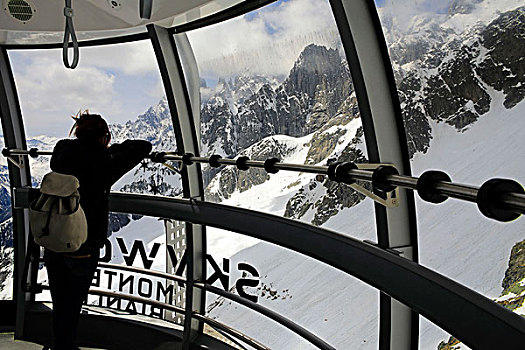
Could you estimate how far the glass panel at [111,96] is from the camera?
3.77 meters

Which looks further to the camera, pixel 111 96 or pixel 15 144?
pixel 15 144

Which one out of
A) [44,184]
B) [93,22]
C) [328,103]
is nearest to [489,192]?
[328,103]

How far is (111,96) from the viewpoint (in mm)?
3982

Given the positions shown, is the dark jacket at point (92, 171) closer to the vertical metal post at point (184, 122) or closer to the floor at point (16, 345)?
the vertical metal post at point (184, 122)

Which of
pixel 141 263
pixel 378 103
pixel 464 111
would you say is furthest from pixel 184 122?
pixel 464 111

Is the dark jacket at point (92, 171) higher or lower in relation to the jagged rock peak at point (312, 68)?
lower

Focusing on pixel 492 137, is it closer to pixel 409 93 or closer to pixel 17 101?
pixel 409 93

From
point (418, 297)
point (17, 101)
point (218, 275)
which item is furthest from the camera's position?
point (17, 101)

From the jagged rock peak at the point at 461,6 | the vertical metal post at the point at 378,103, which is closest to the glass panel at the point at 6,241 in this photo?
the vertical metal post at the point at 378,103

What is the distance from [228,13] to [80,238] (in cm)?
165

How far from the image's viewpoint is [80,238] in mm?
2188

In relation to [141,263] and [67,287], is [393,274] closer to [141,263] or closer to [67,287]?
[67,287]

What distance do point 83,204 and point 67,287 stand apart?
43 centimetres

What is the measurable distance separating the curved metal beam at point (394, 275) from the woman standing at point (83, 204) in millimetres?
495
